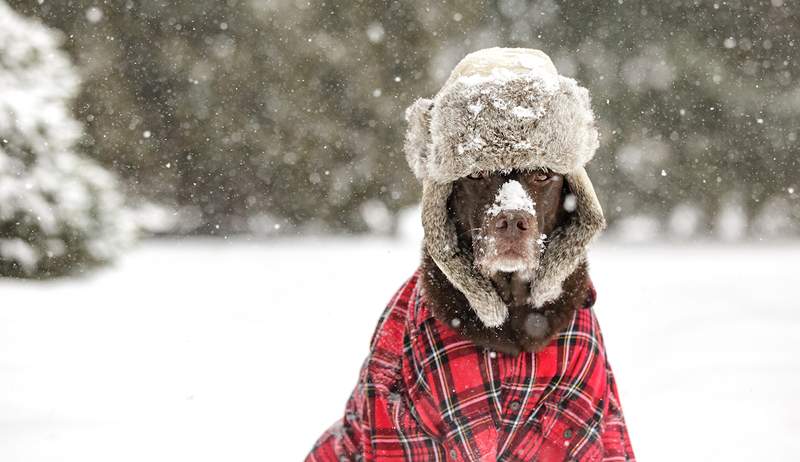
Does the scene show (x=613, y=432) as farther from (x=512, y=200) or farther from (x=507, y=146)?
(x=507, y=146)

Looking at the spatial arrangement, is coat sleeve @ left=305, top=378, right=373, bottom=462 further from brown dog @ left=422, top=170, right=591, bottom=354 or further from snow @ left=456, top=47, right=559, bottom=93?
snow @ left=456, top=47, right=559, bottom=93

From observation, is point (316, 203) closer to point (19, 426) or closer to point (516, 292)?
point (19, 426)

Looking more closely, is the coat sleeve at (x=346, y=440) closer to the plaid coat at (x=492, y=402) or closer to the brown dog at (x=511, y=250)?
the plaid coat at (x=492, y=402)

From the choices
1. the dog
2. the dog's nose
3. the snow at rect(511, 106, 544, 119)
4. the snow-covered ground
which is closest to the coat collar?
the dog

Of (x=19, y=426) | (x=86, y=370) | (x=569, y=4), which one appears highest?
(x=569, y=4)

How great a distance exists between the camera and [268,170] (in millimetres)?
10289

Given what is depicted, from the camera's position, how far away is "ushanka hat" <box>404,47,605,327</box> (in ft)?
6.73

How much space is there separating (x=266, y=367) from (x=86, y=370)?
3.59 feet

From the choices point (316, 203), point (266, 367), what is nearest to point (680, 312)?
point (266, 367)

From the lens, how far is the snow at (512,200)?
2.05 metres

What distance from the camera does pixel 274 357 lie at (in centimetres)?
473

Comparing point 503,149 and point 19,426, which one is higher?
point 503,149

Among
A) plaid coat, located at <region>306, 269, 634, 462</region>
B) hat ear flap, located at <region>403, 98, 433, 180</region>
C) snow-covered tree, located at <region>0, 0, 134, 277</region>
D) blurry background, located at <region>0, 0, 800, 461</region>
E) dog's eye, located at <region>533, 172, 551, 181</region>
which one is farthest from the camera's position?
blurry background, located at <region>0, 0, 800, 461</region>

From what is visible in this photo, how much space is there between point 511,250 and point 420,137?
1.65 feet
